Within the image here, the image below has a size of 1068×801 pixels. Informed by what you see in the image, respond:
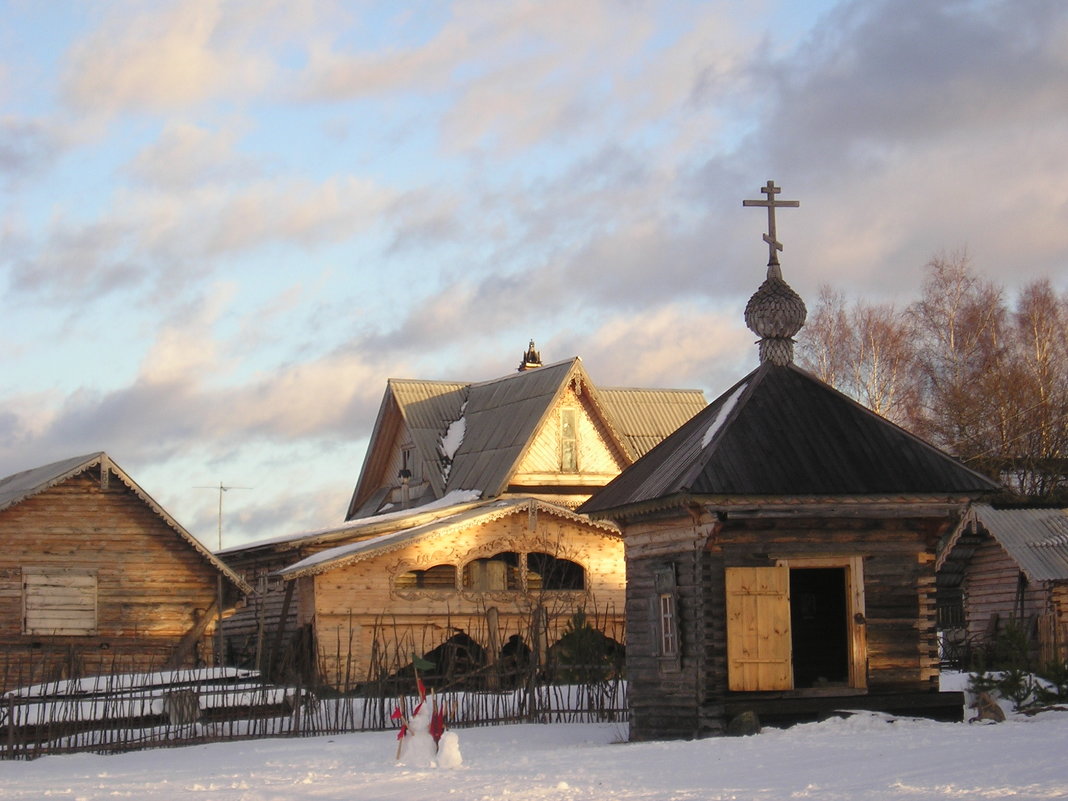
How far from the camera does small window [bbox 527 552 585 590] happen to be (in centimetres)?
3772

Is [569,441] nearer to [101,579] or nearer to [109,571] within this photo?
[109,571]

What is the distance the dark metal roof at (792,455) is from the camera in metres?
22.2

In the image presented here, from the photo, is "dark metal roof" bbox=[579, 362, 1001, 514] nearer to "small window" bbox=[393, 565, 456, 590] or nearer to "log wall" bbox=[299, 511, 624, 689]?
"log wall" bbox=[299, 511, 624, 689]

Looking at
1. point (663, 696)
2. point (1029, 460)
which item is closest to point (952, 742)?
point (663, 696)

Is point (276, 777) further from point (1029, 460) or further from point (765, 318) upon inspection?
point (1029, 460)

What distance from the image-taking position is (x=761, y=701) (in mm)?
22453

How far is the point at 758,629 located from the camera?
2262 cm

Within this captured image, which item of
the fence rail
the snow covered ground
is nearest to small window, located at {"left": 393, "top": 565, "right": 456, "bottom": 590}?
the fence rail

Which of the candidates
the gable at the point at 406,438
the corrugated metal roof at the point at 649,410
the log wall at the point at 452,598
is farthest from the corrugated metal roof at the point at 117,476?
the corrugated metal roof at the point at 649,410

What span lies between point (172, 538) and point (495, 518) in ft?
23.5

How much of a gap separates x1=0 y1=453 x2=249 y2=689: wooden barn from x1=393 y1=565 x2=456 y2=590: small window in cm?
444

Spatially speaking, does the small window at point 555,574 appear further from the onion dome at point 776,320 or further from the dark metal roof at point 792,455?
the onion dome at point 776,320

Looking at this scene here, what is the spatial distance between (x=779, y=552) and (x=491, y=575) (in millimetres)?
15432

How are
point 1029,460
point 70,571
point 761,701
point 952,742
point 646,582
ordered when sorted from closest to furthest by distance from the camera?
point 952,742 < point 761,701 < point 646,582 < point 70,571 < point 1029,460
